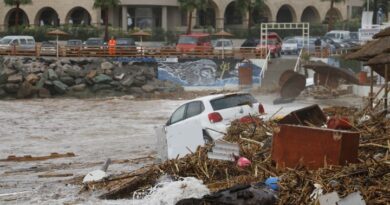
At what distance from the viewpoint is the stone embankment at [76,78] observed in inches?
1682

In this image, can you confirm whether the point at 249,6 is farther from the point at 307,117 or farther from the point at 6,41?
the point at 307,117

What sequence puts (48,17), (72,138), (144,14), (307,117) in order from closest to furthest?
(307,117) < (72,138) < (144,14) < (48,17)

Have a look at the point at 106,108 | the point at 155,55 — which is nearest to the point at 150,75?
the point at 155,55

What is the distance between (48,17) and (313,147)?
69794mm

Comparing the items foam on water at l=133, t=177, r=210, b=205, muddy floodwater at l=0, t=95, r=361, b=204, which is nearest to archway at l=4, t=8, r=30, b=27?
muddy floodwater at l=0, t=95, r=361, b=204

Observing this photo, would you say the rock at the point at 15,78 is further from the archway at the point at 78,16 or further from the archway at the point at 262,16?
the archway at the point at 262,16

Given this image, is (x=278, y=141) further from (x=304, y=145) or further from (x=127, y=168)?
(x=127, y=168)

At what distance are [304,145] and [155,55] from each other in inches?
1498

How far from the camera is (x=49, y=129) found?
2928 centimetres

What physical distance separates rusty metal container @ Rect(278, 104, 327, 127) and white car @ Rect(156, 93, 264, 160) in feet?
8.59

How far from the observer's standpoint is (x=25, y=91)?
1661 inches

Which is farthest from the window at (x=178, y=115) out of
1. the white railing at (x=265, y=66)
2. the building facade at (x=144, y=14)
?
the building facade at (x=144, y=14)

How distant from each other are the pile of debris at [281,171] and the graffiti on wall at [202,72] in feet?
107

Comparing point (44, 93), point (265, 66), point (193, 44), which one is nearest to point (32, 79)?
point (44, 93)
